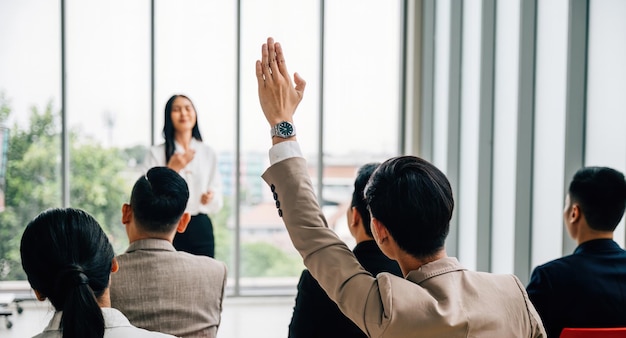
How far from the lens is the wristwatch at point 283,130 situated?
134cm

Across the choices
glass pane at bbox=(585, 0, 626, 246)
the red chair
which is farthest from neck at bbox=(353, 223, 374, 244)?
glass pane at bbox=(585, 0, 626, 246)

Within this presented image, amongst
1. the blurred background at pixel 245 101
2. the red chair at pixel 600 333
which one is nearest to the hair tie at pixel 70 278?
the red chair at pixel 600 333

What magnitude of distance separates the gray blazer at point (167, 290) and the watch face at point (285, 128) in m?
1.02

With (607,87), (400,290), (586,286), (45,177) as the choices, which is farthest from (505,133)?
(45,177)

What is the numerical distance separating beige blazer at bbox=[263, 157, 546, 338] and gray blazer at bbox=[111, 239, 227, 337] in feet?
3.16

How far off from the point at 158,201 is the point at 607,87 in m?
2.47

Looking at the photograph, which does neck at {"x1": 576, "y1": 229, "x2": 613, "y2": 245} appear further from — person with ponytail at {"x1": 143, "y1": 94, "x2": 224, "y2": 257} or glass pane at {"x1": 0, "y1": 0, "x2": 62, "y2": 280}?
glass pane at {"x1": 0, "y1": 0, "x2": 62, "y2": 280}

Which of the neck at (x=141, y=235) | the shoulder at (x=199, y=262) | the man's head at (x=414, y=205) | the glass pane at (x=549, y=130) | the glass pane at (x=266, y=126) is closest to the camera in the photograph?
the man's head at (x=414, y=205)

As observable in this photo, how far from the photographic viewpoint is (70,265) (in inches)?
53.1

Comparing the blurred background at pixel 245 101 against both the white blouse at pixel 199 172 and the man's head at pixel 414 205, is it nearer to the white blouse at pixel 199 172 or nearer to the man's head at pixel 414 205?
the white blouse at pixel 199 172

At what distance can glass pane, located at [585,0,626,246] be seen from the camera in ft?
11.0

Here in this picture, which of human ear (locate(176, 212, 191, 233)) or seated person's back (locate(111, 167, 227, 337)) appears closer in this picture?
seated person's back (locate(111, 167, 227, 337))

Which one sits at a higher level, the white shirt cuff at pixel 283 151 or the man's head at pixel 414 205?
the white shirt cuff at pixel 283 151

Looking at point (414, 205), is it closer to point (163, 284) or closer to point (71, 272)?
point (71, 272)
